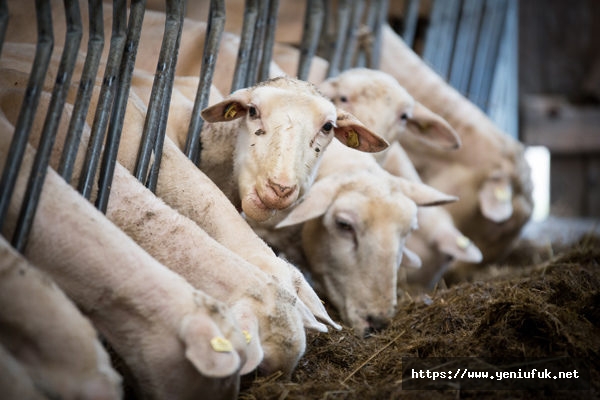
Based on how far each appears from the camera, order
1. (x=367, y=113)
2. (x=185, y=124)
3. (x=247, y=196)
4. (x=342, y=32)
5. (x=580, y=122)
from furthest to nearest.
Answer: (x=580, y=122) → (x=342, y=32) → (x=367, y=113) → (x=185, y=124) → (x=247, y=196)

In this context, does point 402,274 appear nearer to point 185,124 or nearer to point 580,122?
point 185,124

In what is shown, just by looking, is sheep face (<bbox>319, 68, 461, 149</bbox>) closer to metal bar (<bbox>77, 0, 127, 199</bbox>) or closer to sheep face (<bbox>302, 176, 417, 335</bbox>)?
sheep face (<bbox>302, 176, 417, 335</bbox>)

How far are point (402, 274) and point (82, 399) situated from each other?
3.51 metres

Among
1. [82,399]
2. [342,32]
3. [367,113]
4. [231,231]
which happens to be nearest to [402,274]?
[367,113]

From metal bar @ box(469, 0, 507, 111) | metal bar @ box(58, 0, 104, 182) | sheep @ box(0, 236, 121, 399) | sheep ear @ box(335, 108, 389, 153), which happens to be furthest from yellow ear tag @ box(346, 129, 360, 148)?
metal bar @ box(469, 0, 507, 111)

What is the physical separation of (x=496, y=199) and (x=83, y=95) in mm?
4182

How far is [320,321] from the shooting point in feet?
11.7

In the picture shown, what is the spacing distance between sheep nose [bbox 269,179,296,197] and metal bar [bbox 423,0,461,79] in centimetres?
513

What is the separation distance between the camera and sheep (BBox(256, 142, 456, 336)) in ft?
14.6

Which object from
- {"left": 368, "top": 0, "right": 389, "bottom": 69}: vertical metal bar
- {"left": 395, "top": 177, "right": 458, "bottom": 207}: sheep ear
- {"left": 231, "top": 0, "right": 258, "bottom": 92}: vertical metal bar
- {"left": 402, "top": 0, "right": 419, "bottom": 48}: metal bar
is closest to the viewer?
{"left": 231, "top": 0, "right": 258, "bottom": 92}: vertical metal bar

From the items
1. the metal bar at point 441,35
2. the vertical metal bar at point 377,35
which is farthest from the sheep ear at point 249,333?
the metal bar at point 441,35

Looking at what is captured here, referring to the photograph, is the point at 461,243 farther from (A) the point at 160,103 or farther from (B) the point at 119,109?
(B) the point at 119,109

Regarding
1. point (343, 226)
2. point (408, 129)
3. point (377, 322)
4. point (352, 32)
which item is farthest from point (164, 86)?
point (352, 32)

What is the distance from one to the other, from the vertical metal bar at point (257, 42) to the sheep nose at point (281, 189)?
153 cm
